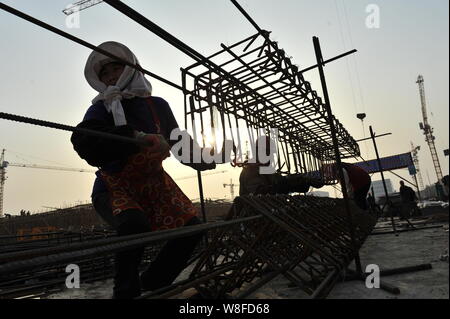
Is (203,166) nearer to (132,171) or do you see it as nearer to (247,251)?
(132,171)

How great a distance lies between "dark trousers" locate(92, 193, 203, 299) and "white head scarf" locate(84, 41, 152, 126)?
678 mm

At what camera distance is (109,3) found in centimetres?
171

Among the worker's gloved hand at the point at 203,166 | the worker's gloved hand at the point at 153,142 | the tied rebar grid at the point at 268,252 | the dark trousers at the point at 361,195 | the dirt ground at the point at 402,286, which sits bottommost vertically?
the dirt ground at the point at 402,286

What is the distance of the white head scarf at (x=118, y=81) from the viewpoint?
6.38ft

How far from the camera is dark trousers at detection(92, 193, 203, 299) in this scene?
1568mm

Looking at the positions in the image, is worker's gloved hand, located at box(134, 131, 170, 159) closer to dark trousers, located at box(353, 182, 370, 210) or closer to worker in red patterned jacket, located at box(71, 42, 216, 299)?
worker in red patterned jacket, located at box(71, 42, 216, 299)

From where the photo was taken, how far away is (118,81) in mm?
2051

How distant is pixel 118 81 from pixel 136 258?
4.02 feet

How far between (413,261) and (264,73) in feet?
10.6

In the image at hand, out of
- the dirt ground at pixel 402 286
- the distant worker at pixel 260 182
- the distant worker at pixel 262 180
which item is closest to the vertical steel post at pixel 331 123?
the dirt ground at pixel 402 286

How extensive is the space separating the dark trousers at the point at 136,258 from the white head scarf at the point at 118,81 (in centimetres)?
68

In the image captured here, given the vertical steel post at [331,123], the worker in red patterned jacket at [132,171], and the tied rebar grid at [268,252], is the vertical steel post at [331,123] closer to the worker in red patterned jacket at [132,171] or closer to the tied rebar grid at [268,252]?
the tied rebar grid at [268,252]
